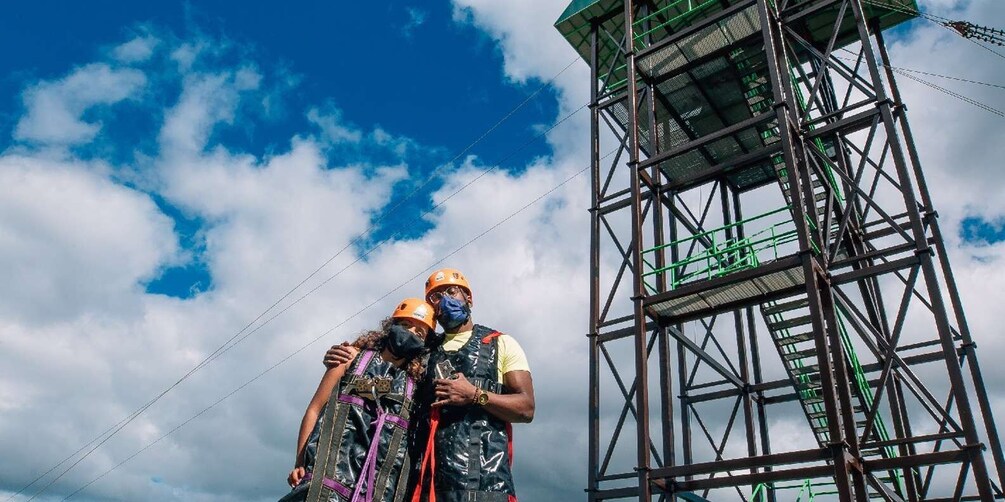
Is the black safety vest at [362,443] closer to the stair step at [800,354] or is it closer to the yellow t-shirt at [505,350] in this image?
the yellow t-shirt at [505,350]

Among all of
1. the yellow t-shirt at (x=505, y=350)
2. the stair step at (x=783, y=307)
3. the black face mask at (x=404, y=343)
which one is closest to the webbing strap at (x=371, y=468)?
the black face mask at (x=404, y=343)

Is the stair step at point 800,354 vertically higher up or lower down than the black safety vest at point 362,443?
higher up

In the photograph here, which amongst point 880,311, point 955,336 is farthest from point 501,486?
point 880,311

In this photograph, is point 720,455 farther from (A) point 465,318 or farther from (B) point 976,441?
(A) point 465,318

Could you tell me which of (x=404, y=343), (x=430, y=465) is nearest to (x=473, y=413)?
(x=430, y=465)

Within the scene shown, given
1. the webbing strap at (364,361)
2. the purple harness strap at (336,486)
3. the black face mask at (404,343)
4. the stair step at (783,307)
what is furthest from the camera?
the stair step at (783,307)

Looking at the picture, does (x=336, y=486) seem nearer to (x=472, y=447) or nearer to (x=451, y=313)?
(x=472, y=447)

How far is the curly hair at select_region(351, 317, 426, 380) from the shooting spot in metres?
4.53

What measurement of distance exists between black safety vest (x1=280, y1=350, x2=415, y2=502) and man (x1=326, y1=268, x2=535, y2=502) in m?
0.16

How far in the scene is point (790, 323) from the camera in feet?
42.5

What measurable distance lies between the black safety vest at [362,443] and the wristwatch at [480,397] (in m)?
0.40

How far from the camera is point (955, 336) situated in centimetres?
1086

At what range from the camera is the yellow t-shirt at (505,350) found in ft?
15.3

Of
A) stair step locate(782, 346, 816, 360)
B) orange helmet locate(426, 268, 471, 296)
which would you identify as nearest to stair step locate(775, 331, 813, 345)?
stair step locate(782, 346, 816, 360)
